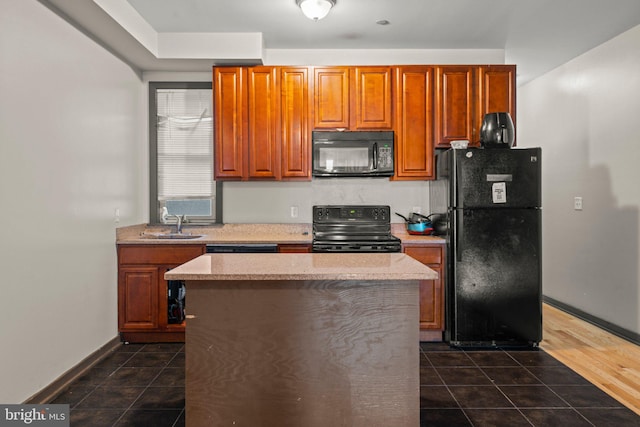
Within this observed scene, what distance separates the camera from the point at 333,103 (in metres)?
3.73

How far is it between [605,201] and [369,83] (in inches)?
95.3

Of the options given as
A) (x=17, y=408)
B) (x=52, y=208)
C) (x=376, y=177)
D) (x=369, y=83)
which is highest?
(x=369, y=83)

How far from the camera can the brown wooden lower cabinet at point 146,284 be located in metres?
3.47

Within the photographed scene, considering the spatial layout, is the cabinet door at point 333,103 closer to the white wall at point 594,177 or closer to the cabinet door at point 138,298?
the cabinet door at point 138,298

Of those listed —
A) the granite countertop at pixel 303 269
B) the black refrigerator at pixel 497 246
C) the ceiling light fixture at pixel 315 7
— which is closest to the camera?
the granite countertop at pixel 303 269

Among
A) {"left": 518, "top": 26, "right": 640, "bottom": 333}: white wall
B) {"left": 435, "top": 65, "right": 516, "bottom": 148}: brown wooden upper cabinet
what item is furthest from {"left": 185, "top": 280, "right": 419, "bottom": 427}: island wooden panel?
{"left": 518, "top": 26, "right": 640, "bottom": 333}: white wall

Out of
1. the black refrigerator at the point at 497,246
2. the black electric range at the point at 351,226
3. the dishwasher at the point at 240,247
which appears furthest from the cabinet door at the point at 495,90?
the dishwasher at the point at 240,247

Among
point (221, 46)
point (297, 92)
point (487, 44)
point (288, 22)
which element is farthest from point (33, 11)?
point (487, 44)

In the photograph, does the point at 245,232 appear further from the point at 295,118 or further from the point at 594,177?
the point at 594,177

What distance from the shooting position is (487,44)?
3854 millimetres

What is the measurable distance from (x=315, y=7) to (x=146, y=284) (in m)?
2.53

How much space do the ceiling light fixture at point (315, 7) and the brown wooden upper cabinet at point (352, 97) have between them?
Result: 0.78 m

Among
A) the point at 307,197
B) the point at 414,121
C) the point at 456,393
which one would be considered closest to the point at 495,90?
the point at 414,121

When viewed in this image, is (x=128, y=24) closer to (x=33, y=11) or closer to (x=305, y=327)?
(x=33, y=11)
